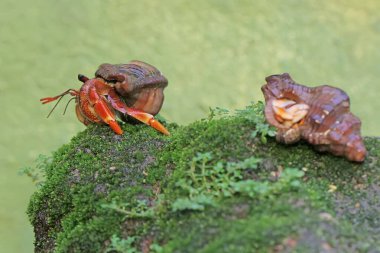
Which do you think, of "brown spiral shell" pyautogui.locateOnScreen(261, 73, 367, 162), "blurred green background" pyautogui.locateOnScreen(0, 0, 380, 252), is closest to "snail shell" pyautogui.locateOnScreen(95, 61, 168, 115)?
"brown spiral shell" pyautogui.locateOnScreen(261, 73, 367, 162)

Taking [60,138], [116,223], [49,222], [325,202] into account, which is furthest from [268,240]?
[60,138]

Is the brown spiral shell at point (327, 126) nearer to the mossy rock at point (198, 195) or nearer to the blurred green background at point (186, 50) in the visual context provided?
the mossy rock at point (198, 195)

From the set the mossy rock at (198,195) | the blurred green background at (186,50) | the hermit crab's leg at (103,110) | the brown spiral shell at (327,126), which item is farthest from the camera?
the blurred green background at (186,50)

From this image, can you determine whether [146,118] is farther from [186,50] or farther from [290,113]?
[186,50]

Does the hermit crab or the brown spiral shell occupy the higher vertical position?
the hermit crab

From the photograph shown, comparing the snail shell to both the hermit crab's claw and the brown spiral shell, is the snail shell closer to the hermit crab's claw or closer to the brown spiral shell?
the hermit crab's claw

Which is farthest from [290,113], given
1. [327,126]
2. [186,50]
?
[186,50]

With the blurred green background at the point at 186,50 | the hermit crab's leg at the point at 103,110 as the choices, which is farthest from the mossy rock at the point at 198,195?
the blurred green background at the point at 186,50
